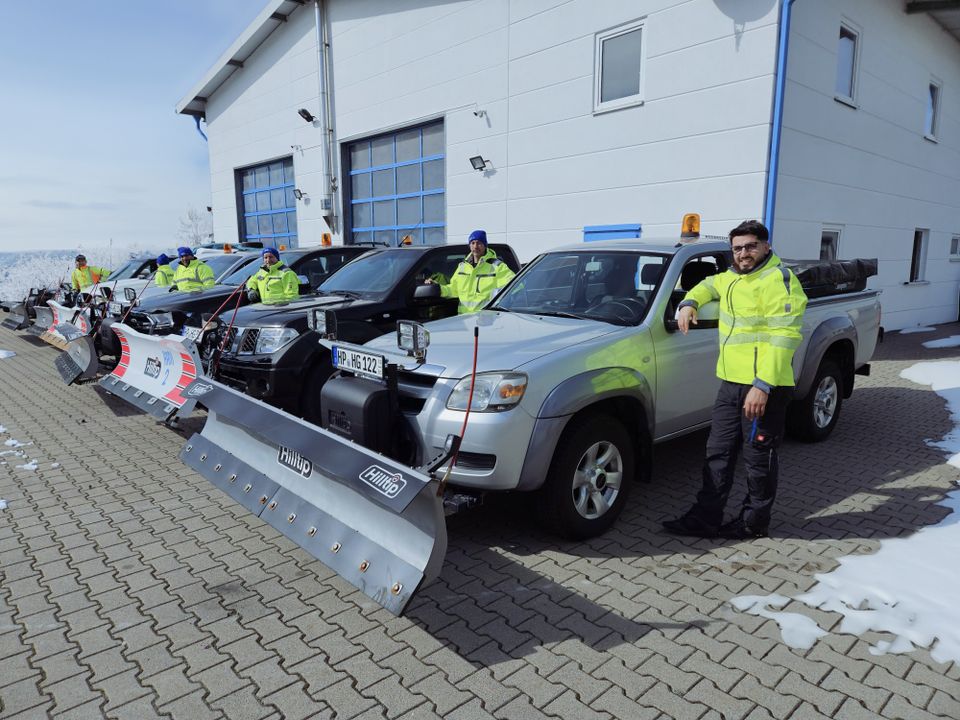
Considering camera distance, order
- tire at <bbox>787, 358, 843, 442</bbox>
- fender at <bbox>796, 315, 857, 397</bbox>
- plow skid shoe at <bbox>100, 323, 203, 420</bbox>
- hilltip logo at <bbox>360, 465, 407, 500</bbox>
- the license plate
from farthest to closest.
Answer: tire at <bbox>787, 358, 843, 442</bbox>, plow skid shoe at <bbox>100, 323, 203, 420</bbox>, fender at <bbox>796, 315, 857, 397</bbox>, the license plate, hilltip logo at <bbox>360, 465, 407, 500</bbox>

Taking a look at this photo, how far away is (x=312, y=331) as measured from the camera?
17.4 feet

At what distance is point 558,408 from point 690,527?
51.3 inches

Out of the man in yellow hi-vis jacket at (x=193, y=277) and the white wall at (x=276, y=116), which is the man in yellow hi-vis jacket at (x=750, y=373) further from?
the white wall at (x=276, y=116)

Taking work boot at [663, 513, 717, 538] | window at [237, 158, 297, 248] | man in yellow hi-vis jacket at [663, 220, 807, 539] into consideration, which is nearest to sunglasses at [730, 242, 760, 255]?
man in yellow hi-vis jacket at [663, 220, 807, 539]

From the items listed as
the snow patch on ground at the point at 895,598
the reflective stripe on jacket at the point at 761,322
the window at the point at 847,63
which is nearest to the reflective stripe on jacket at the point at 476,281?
the reflective stripe on jacket at the point at 761,322

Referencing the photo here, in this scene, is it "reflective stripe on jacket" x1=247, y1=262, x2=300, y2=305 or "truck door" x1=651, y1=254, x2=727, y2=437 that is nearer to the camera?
"truck door" x1=651, y1=254, x2=727, y2=437

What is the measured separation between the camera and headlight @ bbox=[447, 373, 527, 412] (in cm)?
336

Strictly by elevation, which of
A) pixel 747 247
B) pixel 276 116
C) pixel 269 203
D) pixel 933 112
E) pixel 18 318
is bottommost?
pixel 18 318

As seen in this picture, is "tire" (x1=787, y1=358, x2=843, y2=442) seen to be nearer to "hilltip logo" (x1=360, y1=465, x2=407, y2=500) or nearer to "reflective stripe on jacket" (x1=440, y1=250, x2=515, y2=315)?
"reflective stripe on jacket" (x1=440, y1=250, x2=515, y2=315)

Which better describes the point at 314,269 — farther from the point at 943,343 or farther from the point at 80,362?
the point at 943,343

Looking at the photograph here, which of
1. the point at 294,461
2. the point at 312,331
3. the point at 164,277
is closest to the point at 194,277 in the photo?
the point at 164,277

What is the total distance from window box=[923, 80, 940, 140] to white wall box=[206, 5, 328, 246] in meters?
14.4

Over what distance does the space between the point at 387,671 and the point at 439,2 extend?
1409cm

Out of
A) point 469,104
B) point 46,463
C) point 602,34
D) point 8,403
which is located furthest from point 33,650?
point 469,104
